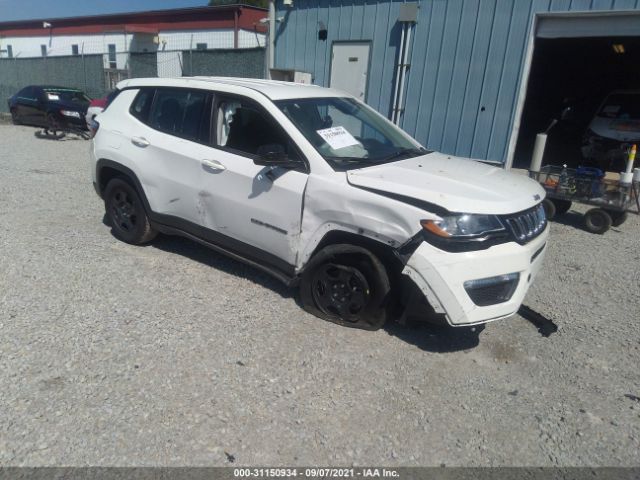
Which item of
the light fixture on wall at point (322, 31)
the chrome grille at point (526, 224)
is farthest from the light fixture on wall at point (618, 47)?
the chrome grille at point (526, 224)

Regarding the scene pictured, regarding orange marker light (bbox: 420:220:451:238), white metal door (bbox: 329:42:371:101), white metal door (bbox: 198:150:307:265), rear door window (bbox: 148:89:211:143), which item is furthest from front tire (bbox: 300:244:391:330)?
white metal door (bbox: 329:42:371:101)

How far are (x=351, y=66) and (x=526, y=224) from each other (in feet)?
26.3

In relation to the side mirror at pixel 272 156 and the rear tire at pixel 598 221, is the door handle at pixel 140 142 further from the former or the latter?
the rear tire at pixel 598 221

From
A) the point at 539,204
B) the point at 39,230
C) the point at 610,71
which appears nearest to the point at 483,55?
the point at 539,204

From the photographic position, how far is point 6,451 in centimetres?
247

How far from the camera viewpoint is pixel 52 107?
14.9 meters

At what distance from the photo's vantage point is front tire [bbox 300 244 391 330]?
3555 millimetres

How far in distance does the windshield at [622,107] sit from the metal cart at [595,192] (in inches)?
170

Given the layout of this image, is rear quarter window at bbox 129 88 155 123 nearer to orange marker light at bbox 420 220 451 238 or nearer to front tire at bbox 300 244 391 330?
Answer: front tire at bbox 300 244 391 330

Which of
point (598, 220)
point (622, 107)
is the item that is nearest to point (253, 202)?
point (598, 220)

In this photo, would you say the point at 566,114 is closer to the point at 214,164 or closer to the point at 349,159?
the point at 349,159

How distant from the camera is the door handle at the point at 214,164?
4.18 metres

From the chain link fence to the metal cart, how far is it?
26.3ft

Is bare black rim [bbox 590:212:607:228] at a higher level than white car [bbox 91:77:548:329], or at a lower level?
lower
